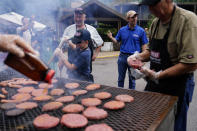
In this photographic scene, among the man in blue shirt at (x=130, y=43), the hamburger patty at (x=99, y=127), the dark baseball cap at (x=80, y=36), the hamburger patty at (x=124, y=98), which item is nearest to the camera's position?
the hamburger patty at (x=99, y=127)

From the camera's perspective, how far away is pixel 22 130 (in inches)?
64.2

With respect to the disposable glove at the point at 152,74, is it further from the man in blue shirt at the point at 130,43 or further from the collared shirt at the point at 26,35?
the collared shirt at the point at 26,35

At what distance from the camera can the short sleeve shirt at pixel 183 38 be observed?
2.07 m

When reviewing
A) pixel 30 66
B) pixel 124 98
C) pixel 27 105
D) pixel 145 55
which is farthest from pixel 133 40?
pixel 30 66

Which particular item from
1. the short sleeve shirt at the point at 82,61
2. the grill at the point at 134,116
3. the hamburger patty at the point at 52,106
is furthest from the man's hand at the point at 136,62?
the hamburger patty at the point at 52,106

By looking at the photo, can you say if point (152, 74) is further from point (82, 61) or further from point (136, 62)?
point (82, 61)

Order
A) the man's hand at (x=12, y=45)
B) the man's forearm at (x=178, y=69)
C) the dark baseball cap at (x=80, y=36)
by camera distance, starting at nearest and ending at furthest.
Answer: the man's hand at (x=12, y=45)
the man's forearm at (x=178, y=69)
the dark baseball cap at (x=80, y=36)

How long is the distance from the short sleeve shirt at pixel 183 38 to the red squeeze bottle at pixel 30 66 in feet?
5.14

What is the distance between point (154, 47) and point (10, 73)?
284 cm

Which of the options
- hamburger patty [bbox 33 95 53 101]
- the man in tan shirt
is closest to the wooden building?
the man in tan shirt

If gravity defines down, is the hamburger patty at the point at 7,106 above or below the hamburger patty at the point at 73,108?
above

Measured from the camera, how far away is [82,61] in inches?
146

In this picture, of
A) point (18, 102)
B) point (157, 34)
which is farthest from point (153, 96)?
point (18, 102)

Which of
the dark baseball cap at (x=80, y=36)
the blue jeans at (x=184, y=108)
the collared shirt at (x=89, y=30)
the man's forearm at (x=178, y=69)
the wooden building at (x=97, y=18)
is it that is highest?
the wooden building at (x=97, y=18)
